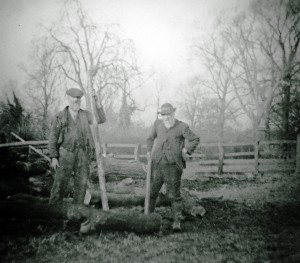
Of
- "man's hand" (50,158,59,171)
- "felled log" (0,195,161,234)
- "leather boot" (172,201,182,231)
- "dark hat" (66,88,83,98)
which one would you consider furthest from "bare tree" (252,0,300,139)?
"man's hand" (50,158,59,171)

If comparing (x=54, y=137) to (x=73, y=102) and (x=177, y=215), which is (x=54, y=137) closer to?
(x=73, y=102)

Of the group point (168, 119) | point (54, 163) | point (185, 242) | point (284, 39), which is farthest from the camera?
point (284, 39)

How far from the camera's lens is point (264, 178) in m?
8.77

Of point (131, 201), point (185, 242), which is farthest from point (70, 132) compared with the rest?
point (185, 242)

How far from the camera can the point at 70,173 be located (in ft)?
12.6

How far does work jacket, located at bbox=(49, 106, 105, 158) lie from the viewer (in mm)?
3703

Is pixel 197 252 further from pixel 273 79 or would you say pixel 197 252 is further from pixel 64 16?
pixel 273 79

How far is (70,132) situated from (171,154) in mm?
1454

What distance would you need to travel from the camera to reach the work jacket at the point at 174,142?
12.9 feet

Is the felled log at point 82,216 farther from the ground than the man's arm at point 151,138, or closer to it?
closer to it

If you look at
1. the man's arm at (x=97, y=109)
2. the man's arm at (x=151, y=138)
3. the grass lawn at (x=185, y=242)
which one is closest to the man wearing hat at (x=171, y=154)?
the man's arm at (x=151, y=138)

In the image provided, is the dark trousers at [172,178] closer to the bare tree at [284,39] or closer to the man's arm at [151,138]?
the man's arm at [151,138]

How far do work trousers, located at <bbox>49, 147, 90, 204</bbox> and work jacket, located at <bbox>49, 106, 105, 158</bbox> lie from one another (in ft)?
0.26

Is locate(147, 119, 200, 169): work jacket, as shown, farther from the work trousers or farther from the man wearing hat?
the work trousers
